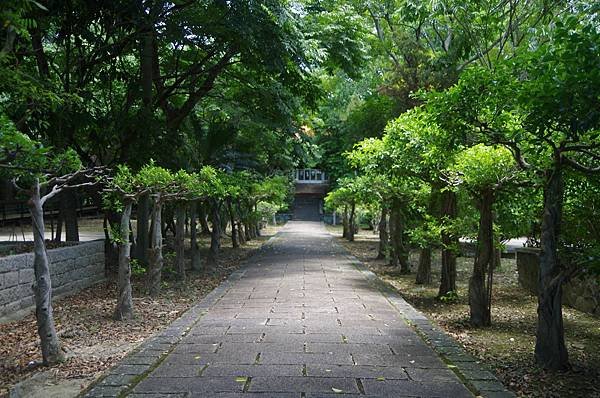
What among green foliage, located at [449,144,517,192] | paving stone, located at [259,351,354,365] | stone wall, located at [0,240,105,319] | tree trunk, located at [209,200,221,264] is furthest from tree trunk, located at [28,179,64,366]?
tree trunk, located at [209,200,221,264]

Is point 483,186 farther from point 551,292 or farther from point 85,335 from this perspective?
point 85,335

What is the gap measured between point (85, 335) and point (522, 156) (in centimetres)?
533

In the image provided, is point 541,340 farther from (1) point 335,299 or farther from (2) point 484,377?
(1) point 335,299

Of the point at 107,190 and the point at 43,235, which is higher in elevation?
the point at 107,190

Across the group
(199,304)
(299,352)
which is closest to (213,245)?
(199,304)

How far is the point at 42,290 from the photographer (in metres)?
4.88

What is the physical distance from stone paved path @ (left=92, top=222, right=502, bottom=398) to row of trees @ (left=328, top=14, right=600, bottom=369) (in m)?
1.25

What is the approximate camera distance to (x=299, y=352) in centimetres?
521

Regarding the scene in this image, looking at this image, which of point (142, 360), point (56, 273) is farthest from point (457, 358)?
point (56, 273)

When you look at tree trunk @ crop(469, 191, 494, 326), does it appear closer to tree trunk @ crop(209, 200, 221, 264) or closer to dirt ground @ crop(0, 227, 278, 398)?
dirt ground @ crop(0, 227, 278, 398)

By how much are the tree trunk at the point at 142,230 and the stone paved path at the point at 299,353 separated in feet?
10.9

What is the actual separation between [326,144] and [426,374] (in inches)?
1125

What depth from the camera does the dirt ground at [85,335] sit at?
4457mm

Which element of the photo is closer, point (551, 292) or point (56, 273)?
point (551, 292)
